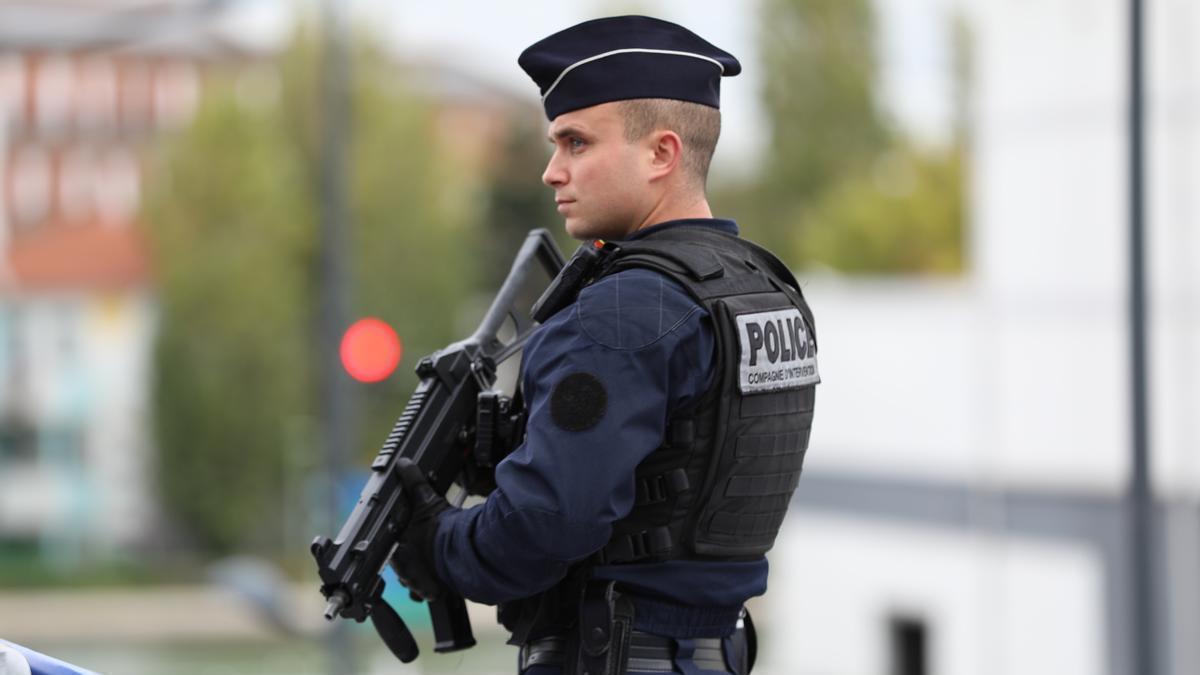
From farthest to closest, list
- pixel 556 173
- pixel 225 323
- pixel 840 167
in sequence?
1. pixel 840 167
2. pixel 225 323
3. pixel 556 173

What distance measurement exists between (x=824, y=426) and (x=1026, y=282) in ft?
13.4

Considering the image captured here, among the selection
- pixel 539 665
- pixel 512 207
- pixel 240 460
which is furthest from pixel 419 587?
pixel 512 207

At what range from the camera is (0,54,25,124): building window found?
4641 centimetres

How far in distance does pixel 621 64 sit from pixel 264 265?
4161 cm

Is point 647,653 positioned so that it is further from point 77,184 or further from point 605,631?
point 77,184

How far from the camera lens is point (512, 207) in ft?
177

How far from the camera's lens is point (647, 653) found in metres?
2.65

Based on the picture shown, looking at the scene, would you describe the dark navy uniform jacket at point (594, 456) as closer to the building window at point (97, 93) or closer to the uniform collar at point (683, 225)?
the uniform collar at point (683, 225)

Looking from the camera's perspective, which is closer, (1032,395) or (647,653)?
(647,653)

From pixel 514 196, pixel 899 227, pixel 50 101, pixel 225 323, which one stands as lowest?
pixel 225 323

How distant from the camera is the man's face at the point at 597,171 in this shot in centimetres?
267

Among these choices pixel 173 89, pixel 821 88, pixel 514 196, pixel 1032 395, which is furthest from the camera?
pixel 821 88

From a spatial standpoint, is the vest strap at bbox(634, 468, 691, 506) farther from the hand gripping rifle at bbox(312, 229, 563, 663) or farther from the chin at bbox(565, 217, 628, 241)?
the chin at bbox(565, 217, 628, 241)

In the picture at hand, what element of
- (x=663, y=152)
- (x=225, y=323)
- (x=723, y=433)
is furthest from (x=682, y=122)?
(x=225, y=323)
